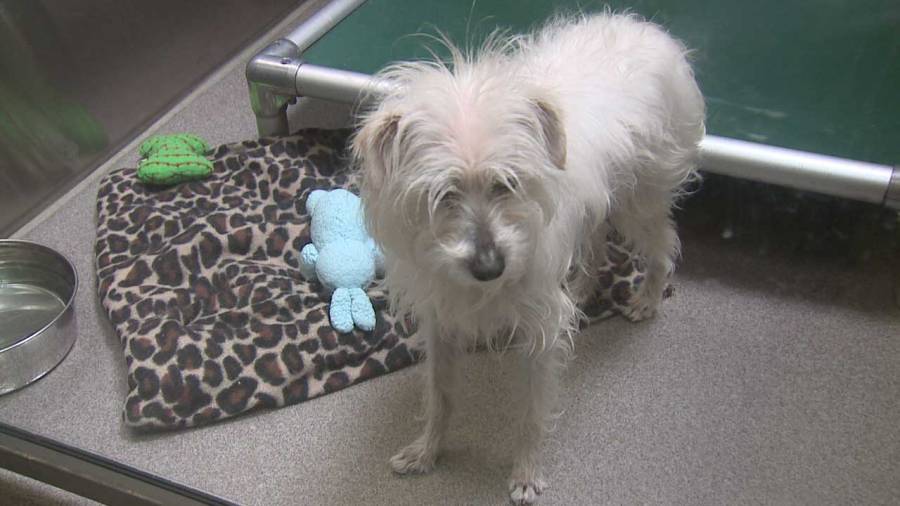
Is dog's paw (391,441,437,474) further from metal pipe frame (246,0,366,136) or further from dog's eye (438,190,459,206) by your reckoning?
metal pipe frame (246,0,366,136)

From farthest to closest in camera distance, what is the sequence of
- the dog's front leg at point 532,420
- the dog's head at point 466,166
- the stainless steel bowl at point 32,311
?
the stainless steel bowl at point 32,311, the dog's front leg at point 532,420, the dog's head at point 466,166

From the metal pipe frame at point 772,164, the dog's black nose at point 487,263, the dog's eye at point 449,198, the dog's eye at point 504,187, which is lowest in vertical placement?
the metal pipe frame at point 772,164

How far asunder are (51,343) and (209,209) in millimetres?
578

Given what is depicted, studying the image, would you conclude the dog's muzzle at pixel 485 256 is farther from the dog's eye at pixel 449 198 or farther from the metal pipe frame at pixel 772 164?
the metal pipe frame at pixel 772 164

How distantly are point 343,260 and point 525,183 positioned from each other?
819 millimetres

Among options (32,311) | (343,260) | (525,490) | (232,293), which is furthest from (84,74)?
(525,490)

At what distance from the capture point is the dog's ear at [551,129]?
127 centimetres

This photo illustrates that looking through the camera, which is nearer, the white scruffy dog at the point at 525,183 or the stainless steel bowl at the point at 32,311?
the white scruffy dog at the point at 525,183

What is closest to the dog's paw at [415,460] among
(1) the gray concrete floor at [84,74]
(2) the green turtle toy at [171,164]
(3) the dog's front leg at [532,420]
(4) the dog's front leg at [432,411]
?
(4) the dog's front leg at [432,411]

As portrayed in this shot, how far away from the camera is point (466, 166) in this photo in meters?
1.21

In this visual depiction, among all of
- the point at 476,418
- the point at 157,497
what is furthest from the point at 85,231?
the point at 476,418

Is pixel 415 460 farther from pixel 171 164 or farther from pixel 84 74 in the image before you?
pixel 84 74

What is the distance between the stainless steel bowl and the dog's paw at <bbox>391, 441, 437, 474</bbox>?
884 mm

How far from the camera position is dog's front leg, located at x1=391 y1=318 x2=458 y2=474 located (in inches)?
66.0
